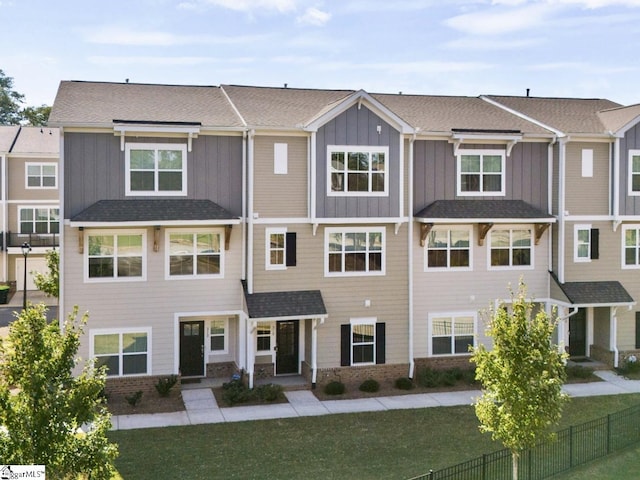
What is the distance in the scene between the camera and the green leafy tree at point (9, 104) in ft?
260

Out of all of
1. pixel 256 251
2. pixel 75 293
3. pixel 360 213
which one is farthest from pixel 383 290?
pixel 75 293

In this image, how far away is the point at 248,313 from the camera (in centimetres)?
2231

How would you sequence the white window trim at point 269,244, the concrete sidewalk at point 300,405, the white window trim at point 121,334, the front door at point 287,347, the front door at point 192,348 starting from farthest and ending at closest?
the front door at point 287,347, the front door at point 192,348, the white window trim at point 269,244, the white window trim at point 121,334, the concrete sidewalk at point 300,405

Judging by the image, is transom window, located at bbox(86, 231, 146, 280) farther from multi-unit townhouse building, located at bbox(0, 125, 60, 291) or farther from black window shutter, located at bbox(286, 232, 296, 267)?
multi-unit townhouse building, located at bbox(0, 125, 60, 291)

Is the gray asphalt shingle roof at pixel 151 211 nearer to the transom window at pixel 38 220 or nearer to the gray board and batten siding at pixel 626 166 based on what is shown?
the gray board and batten siding at pixel 626 166

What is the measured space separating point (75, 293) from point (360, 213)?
32.1ft

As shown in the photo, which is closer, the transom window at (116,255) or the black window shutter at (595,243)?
the transom window at (116,255)

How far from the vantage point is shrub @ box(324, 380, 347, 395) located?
2259cm

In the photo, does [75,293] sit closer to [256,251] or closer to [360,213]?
[256,251]

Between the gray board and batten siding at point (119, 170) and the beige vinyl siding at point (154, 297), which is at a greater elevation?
the gray board and batten siding at point (119, 170)

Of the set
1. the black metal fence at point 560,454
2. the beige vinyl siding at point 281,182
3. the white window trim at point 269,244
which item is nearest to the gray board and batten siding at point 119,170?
the beige vinyl siding at point 281,182

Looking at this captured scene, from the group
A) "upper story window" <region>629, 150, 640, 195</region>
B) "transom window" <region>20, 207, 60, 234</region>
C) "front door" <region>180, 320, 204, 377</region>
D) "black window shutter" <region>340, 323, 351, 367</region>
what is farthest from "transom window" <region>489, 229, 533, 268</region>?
"transom window" <region>20, 207, 60, 234</region>

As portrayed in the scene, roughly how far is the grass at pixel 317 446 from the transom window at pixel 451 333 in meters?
4.24

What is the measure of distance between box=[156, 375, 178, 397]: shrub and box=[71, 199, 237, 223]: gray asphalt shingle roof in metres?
5.20
